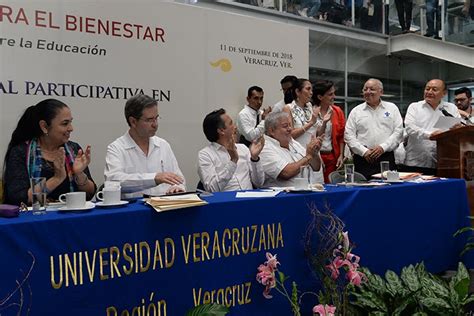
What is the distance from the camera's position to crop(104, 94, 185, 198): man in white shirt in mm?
2635

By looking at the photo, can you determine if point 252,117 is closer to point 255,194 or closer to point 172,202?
point 255,194

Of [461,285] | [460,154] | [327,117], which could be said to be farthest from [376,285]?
[327,117]

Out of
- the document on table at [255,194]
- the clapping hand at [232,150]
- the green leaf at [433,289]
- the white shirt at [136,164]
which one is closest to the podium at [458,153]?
the green leaf at [433,289]

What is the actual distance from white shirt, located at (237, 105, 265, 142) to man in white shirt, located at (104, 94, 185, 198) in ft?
5.75

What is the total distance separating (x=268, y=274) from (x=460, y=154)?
2.51 meters

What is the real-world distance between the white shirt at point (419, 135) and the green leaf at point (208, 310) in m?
3.36

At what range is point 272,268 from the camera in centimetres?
200

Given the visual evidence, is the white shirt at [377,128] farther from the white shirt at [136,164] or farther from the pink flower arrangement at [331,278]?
the pink flower arrangement at [331,278]

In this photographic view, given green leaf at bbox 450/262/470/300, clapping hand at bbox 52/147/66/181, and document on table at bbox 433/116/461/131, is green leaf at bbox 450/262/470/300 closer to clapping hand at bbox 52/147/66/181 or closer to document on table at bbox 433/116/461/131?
clapping hand at bbox 52/147/66/181

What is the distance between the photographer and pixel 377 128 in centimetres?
435

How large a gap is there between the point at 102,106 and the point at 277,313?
222cm

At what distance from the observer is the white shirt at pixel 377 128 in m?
4.32

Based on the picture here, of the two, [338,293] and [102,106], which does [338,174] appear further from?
[102,106]

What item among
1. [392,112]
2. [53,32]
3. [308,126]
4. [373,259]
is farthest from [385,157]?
[53,32]
